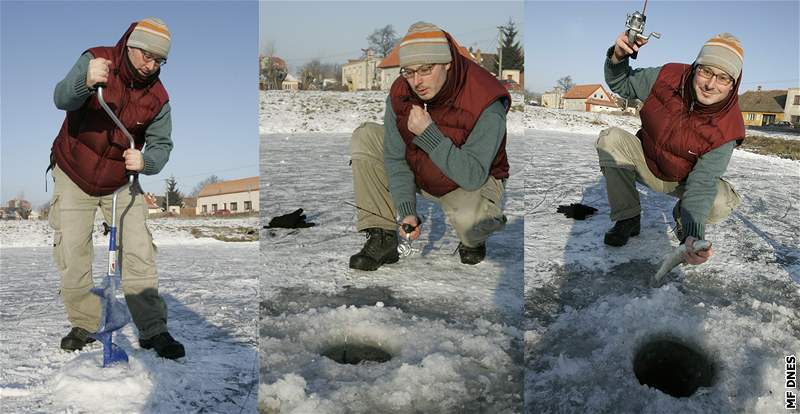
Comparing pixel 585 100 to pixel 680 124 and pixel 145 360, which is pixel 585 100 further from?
pixel 145 360

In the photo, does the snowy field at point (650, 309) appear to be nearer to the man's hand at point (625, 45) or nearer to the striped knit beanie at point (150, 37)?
the man's hand at point (625, 45)

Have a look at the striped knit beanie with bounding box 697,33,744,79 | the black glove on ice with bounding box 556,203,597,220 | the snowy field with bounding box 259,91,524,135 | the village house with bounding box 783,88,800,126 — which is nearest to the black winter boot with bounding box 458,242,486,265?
the black glove on ice with bounding box 556,203,597,220

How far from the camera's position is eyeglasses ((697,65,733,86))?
112 inches

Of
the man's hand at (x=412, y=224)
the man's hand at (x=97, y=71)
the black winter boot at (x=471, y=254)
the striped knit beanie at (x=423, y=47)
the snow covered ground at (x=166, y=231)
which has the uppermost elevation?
the striped knit beanie at (x=423, y=47)

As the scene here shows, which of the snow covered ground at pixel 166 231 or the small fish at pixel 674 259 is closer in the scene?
the small fish at pixel 674 259

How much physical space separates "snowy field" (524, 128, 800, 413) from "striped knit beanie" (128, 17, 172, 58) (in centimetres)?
183

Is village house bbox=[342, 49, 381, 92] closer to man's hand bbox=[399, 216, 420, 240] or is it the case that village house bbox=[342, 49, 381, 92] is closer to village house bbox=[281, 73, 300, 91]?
village house bbox=[281, 73, 300, 91]

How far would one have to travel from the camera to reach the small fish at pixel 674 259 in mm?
2562

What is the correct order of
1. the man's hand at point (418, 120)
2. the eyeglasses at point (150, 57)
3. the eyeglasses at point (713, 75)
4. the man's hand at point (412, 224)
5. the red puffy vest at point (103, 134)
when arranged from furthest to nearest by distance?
the man's hand at point (412, 224) → the eyeglasses at point (713, 75) → the man's hand at point (418, 120) → the red puffy vest at point (103, 134) → the eyeglasses at point (150, 57)

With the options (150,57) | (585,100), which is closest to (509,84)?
(150,57)

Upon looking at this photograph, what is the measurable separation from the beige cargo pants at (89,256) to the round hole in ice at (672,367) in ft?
6.58

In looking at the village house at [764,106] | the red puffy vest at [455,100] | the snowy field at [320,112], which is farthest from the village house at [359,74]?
the village house at [764,106]

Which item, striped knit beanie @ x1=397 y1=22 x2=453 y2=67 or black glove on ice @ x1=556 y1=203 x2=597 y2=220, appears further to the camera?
black glove on ice @ x1=556 y1=203 x2=597 y2=220

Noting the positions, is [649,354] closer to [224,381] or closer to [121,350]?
[224,381]
